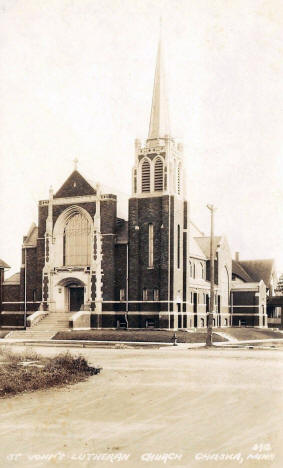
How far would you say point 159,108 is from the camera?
58562 millimetres

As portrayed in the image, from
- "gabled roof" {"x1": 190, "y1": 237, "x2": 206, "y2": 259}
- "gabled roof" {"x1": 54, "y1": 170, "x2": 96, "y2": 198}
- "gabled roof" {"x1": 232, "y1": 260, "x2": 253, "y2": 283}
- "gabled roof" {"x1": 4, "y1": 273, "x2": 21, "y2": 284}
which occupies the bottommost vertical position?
"gabled roof" {"x1": 4, "y1": 273, "x2": 21, "y2": 284}

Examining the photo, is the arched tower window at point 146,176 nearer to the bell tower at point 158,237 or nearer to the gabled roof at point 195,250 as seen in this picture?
the bell tower at point 158,237

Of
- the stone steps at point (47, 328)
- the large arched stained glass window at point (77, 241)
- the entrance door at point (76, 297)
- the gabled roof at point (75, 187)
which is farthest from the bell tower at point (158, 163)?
the stone steps at point (47, 328)

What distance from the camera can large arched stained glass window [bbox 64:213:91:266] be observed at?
191 ft

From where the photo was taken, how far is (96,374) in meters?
20.7

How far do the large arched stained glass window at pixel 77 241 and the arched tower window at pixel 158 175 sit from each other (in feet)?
22.9

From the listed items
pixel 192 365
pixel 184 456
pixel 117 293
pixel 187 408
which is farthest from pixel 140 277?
pixel 184 456

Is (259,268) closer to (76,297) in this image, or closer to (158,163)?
(76,297)

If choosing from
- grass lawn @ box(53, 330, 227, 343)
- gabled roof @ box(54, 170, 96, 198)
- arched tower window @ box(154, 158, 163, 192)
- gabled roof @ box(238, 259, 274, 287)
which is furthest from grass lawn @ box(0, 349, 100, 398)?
gabled roof @ box(238, 259, 274, 287)

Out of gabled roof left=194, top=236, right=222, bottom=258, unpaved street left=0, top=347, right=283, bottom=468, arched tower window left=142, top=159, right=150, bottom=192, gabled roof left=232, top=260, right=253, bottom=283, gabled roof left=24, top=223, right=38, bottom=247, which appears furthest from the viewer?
gabled roof left=232, top=260, right=253, bottom=283

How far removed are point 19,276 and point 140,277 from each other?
13.0 metres

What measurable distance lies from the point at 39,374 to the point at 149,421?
6.86m

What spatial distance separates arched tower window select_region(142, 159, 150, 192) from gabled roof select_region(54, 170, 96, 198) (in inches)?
175

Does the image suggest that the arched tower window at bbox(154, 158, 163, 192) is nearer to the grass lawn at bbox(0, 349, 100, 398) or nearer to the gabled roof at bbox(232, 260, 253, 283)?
the gabled roof at bbox(232, 260, 253, 283)
